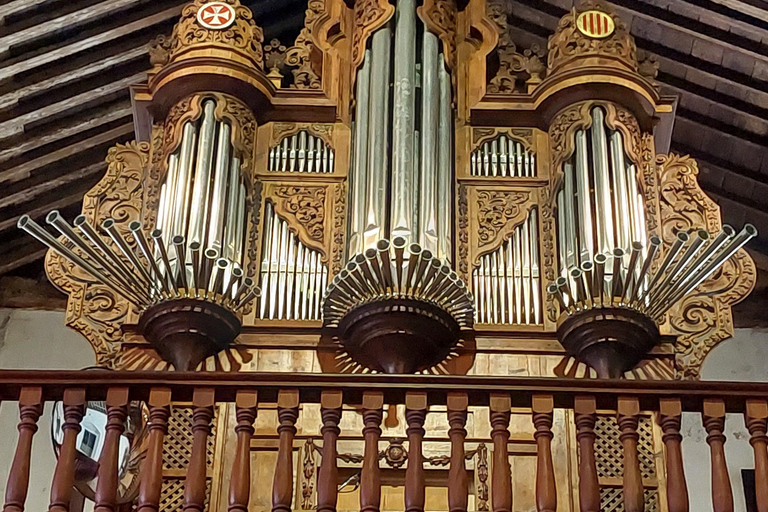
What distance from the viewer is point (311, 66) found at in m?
9.08

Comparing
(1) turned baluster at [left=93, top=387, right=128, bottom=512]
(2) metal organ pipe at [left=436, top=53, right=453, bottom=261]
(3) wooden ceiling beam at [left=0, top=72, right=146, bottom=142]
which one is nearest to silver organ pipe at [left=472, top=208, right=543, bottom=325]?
(2) metal organ pipe at [left=436, top=53, right=453, bottom=261]


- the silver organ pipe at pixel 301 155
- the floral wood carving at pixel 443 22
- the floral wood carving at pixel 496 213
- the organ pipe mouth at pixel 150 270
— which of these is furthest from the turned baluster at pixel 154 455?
the floral wood carving at pixel 443 22

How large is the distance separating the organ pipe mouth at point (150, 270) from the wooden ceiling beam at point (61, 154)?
2.67m

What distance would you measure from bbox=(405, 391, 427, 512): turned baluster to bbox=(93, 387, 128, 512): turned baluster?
4.14ft

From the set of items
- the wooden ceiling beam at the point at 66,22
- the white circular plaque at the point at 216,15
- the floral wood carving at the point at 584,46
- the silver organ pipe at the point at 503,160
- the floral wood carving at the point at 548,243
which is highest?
the wooden ceiling beam at the point at 66,22

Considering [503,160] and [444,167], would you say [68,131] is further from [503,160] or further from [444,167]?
[503,160]

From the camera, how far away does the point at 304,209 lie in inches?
325

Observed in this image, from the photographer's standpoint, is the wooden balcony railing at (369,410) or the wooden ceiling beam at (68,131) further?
the wooden ceiling beam at (68,131)

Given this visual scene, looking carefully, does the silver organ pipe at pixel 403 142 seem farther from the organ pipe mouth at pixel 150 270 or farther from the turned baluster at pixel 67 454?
the turned baluster at pixel 67 454

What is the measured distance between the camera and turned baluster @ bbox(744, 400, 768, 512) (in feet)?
18.2

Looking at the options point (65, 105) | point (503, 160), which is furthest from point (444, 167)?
point (65, 105)

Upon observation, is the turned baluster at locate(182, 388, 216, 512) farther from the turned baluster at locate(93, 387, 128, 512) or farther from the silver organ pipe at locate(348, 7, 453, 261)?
the silver organ pipe at locate(348, 7, 453, 261)

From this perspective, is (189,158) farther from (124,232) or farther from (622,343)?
(622,343)

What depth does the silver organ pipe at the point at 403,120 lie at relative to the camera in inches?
303
